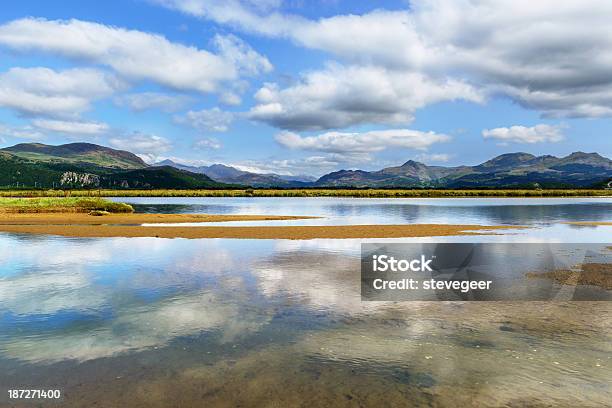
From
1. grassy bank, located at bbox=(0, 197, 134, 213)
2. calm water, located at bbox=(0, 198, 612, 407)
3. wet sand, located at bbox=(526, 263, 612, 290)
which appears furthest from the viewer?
Answer: grassy bank, located at bbox=(0, 197, 134, 213)

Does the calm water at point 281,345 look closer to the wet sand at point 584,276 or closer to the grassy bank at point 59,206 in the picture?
the wet sand at point 584,276

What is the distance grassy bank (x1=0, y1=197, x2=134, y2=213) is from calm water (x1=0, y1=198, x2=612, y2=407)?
64.0 m

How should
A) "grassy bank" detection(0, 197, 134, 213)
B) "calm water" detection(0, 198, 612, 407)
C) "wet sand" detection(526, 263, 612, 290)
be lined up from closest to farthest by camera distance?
"calm water" detection(0, 198, 612, 407) < "wet sand" detection(526, 263, 612, 290) < "grassy bank" detection(0, 197, 134, 213)

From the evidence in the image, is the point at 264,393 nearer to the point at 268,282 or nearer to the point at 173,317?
the point at 173,317

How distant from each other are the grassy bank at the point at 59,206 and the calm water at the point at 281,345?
64008 millimetres

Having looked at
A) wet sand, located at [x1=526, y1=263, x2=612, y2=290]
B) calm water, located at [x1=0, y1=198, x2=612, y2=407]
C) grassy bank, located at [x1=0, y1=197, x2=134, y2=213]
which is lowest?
wet sand, located at [x1=526, y1=263, x2=612, y2=290]

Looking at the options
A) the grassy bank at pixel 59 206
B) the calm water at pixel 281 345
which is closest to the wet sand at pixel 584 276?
the calm water at pixel 281 345

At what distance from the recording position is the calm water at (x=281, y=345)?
10.1 meters

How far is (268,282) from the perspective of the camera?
73.8 feet

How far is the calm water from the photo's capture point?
33.1 feet

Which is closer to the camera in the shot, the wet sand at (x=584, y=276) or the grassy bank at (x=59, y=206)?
the wet sand at (x=584, y=276)

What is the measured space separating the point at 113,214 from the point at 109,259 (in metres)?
55.1

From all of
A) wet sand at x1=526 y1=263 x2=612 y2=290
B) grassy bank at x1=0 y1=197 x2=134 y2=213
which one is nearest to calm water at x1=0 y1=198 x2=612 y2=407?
wet sand at x1=526 y1=263 x2=612 y2=290

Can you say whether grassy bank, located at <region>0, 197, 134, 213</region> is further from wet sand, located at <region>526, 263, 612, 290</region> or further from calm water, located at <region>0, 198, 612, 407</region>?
wet sand, located at <region>526, 263, 612, 290</region>
